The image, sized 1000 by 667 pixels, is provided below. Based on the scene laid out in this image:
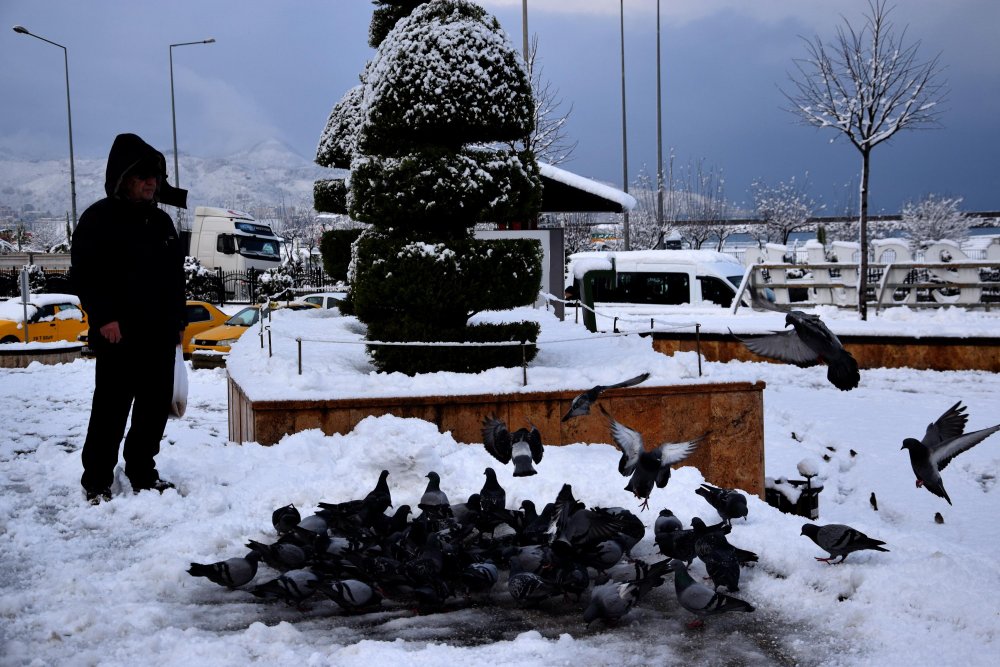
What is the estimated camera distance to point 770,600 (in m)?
4.04

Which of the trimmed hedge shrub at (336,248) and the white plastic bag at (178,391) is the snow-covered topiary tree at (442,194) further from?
the trimmed hedge shrub at (336,248)

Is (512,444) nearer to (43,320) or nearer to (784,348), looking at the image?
(784,348)

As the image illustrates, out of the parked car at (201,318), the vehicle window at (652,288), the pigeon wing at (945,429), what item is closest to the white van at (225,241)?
the parked car at (201,318)

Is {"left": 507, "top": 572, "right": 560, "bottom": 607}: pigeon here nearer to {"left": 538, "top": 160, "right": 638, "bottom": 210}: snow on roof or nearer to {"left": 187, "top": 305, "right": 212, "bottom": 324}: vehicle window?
{"left": 538, "top": 160, "right": 638, "bottom": 210}: snow on roof

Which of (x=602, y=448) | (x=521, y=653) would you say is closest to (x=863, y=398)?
(x=602, y=448)

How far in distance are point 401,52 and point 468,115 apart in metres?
0.93

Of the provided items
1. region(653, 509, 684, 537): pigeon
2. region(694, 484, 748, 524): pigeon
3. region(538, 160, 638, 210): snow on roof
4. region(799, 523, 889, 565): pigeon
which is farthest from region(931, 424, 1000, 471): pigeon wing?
region(538, 160, 638, 210): snow on roof

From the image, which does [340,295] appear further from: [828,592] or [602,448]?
[828,592]

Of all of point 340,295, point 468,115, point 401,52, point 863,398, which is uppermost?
point 401,52

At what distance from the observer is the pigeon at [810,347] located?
4934mm

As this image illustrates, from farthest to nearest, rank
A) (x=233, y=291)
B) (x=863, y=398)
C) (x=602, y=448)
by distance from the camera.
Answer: (x=233, y=291), (x=863, y=398), (x=602, y=448)

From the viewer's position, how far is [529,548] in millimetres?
4297

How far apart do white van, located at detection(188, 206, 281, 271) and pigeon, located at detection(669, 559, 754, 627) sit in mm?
35426

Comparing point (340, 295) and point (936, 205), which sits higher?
point (936, 205)
